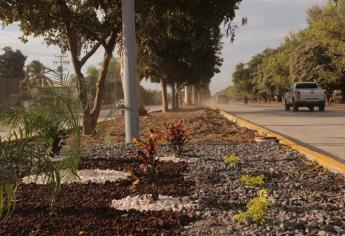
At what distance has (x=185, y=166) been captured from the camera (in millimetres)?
8227

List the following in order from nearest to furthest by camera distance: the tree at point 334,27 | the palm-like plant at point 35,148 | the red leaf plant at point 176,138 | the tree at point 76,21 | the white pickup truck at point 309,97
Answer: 1. the palm-like plant at point 35,148
2. the red leaf plant at point 176,138
3. the tree at point 76,21
4. the white pickup truck at point 309,97
5. the tree at point 334,27

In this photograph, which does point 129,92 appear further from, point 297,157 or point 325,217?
point 325,217

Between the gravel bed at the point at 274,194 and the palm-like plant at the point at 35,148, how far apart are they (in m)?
1.21

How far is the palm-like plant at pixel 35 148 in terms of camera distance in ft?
13.3

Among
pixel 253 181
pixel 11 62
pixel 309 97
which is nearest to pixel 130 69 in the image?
pixel 253 181

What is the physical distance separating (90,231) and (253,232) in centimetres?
129

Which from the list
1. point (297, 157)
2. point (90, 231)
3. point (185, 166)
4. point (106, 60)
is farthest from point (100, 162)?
point (106, 60)

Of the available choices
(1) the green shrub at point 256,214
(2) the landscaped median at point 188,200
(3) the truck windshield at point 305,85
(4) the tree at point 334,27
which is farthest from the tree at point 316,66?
(1) the green shrub at point 256,214

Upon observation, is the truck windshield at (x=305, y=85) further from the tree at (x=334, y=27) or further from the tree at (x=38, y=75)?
the tree at (x=38, y=75)

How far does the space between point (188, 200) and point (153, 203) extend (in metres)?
0.40

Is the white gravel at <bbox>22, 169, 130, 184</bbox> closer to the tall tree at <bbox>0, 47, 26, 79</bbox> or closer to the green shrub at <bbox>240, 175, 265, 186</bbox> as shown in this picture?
the green shrub at <bbox>240, 175, 265, 186</bbox>

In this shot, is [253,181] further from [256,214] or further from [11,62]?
[11,62]

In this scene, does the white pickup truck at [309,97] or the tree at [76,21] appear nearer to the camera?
the tree at [76,21]

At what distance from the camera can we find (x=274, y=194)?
594 centimetres
